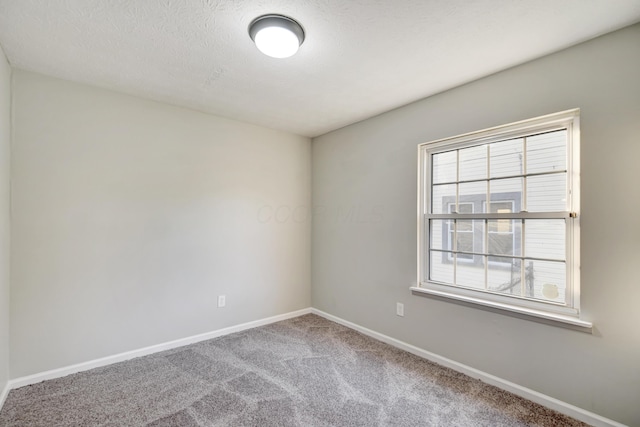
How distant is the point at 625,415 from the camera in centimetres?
169

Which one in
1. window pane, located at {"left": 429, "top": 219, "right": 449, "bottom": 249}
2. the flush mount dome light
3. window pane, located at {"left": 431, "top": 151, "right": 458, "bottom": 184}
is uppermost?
the flush mount dome light

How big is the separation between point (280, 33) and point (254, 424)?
239 cm

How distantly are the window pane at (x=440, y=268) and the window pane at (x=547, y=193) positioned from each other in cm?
79

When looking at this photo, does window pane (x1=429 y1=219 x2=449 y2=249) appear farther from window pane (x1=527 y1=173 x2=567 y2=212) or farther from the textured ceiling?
the textured ceiling

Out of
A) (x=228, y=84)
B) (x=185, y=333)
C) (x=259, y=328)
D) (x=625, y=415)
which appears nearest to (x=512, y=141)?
(x=625, y=415)

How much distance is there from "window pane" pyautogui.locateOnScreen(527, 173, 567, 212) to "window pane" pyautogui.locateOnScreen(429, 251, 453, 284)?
0.79 m

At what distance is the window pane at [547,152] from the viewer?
6.60 feet

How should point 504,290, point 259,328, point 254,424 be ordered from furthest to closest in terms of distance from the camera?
point 259,328 < point 504,290 < point 254,424

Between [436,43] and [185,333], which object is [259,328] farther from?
[436,43]

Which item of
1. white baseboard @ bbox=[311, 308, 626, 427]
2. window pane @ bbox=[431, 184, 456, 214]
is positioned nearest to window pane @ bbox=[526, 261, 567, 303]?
white baseboard @ bbox=[311, 308, 626, 427]

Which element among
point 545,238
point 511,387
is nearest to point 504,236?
point 545,238

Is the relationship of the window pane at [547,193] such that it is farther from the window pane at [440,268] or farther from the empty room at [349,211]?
the window pane at [440,268]

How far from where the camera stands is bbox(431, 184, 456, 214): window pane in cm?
262

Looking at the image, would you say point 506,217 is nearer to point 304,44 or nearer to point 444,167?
point 444,167
